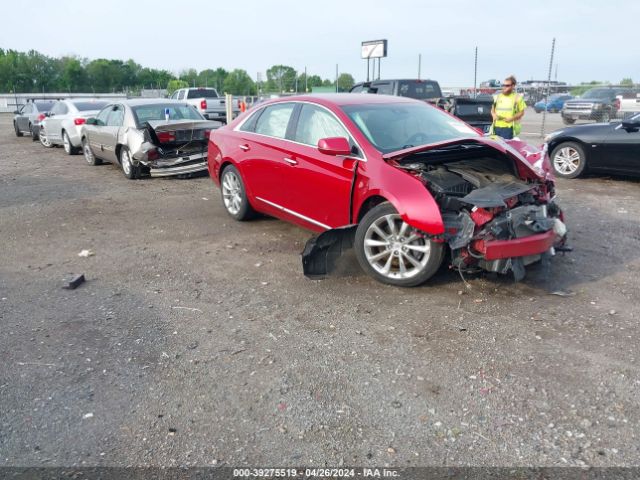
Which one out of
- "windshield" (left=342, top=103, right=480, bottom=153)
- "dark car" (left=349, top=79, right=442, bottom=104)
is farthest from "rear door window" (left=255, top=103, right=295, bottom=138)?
"dark car" (left=349, top=79, right=442, bottom=104)

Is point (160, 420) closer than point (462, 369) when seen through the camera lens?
Yes

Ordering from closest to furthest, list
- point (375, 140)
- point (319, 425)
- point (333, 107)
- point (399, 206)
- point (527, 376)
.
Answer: point (319, 425) → point (527, 376) → point (399, 206) → point (375, 140) → point (333, 107)

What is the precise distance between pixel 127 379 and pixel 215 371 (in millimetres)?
536

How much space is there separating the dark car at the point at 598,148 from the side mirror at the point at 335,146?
18.8 feet

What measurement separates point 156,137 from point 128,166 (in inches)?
38.5

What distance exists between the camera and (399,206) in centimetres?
439

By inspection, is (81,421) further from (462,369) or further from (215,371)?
(462,369)

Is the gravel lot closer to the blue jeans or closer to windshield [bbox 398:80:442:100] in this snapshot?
the blue jeans

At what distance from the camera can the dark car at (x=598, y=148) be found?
8805mm

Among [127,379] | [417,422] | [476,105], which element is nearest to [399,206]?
[417,422]

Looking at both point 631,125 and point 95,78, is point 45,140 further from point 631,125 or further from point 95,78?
point 95,78

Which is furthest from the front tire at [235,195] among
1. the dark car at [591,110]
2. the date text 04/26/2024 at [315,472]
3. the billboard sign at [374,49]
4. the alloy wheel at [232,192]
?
the dark car at [591,110]

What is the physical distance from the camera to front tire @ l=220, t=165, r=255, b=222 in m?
6.64

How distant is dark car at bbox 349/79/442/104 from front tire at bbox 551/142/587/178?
4.75 m
